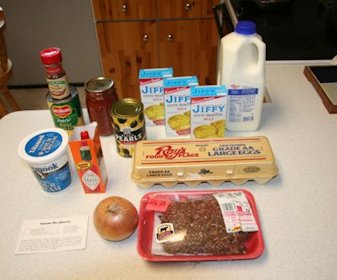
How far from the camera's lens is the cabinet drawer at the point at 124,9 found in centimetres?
188

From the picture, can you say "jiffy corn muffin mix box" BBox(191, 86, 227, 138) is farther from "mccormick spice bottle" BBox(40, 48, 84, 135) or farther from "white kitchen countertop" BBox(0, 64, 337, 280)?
"mccormick spice bottle" BBox(40, 48, 84, 135)

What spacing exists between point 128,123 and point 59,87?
21 cm

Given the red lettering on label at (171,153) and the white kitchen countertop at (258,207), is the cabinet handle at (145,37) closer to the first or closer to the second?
the white kitchen countertop at (258,207)

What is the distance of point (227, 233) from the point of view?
2.16 ft

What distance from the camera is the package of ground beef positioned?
0.65m

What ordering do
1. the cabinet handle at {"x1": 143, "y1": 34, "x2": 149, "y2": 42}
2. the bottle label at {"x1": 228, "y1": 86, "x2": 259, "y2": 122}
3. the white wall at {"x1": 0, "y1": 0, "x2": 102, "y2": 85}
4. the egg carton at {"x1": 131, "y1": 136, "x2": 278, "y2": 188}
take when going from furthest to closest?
the white wall at {"x1": 0, "y1": 0, "x2": 102, "y2": 85} → the cabinet handle at {"x1": 143, "y1": 34, "x2": 149, "y2": 42} → the bottle label at {"x1": 228, "y1": 86, "x2": 259, "y2": 122} → the egg carton at {"x1": 131, "y1": 136, "x2": 278, "y2": 188}

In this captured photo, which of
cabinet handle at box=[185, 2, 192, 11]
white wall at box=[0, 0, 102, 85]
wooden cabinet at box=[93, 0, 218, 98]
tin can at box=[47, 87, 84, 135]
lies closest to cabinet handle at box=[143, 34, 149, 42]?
wooden cabinet at box=[93, 0, 218, 98]

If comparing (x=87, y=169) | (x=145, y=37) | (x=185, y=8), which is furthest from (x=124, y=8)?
(x=87, y=169)

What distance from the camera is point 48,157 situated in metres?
0.73

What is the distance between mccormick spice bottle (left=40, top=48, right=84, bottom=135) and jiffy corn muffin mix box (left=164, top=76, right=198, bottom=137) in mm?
247

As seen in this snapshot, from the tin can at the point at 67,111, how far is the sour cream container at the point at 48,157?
95 millimetres

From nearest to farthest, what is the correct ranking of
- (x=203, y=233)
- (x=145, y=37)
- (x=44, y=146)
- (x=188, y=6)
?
1. (x=203, y=233)
2. (x=44, y=146)
3. (x=188, y=6)
4. (x=145, y=37)

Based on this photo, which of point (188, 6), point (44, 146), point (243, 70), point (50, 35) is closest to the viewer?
point (44, 146)

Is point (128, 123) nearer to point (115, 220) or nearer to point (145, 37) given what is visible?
point (115, 220)
